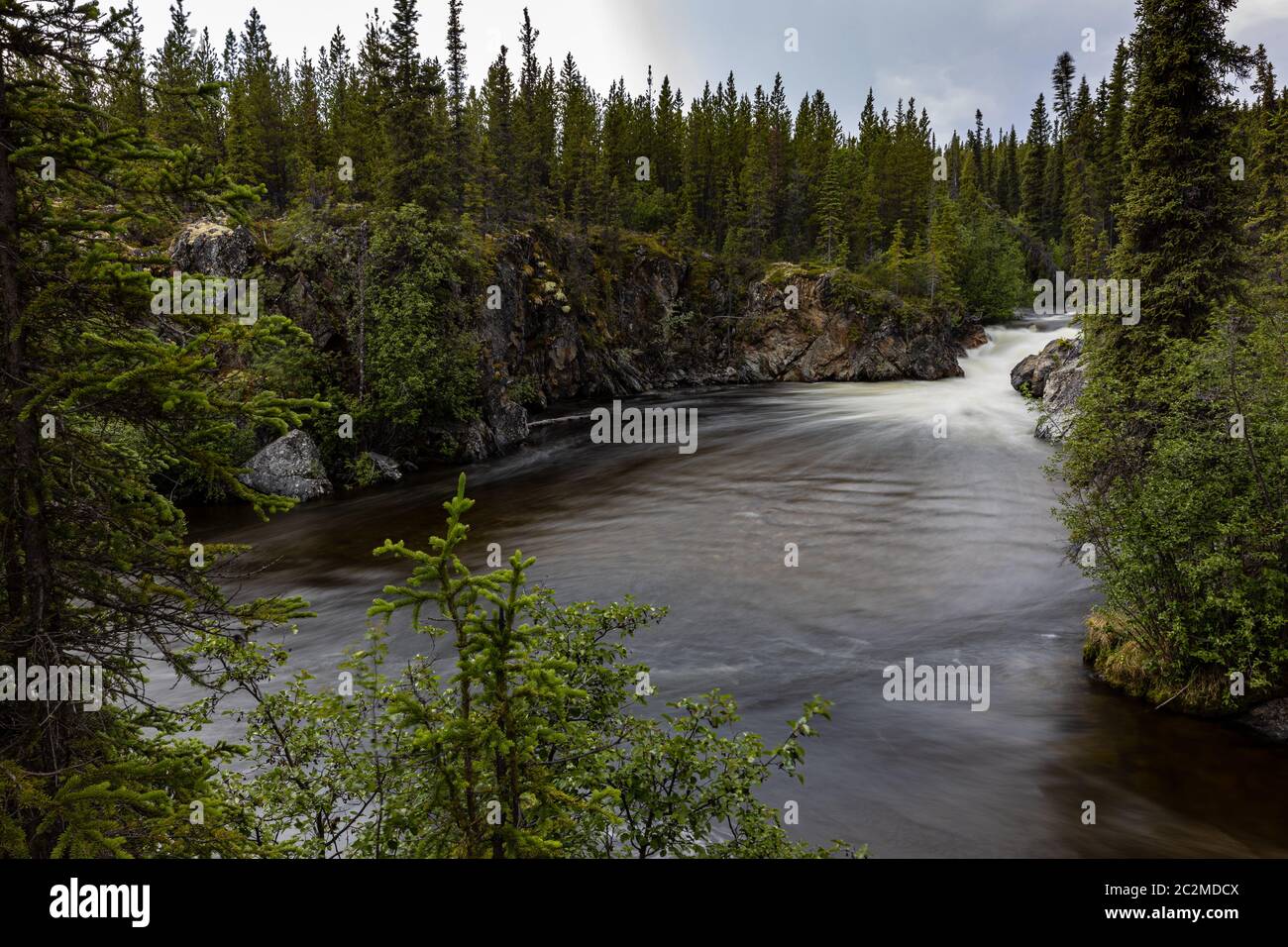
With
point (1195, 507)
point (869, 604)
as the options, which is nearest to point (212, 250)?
point (869, 604)

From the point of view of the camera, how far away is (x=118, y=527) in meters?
4.67

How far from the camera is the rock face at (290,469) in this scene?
22.9m

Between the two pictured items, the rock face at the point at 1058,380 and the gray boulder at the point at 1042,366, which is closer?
the rock face at the point at 1058,380

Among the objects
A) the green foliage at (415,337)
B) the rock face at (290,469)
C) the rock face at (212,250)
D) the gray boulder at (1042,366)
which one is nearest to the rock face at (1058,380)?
the gray boulder at (1042,366)

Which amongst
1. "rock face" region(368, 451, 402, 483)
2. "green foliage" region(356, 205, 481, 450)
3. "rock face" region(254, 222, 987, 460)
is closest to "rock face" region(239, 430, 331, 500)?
"rock face" region(368, 451, 402, 483)

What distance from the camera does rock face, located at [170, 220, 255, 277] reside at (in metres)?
26.3

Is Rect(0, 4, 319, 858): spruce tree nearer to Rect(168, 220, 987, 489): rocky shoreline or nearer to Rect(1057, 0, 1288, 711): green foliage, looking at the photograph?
Rect(1057, 0, 1288, 711): green foliage

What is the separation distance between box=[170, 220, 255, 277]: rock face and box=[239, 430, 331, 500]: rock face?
7630mm

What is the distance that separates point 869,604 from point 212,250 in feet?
86.2

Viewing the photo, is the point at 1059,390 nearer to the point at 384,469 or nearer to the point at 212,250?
the point at 384,469

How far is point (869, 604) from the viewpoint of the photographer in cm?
1565

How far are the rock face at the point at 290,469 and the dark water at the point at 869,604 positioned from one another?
58.0 inches

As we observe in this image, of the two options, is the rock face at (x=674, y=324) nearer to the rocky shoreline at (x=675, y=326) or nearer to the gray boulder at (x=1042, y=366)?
the rocky shoreline at (x=675, y=326)
